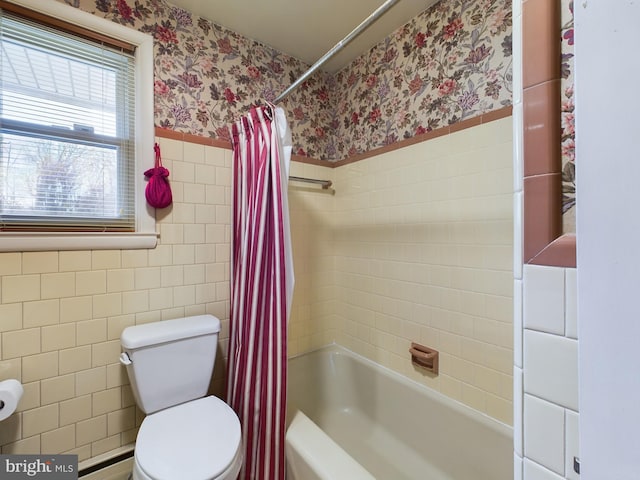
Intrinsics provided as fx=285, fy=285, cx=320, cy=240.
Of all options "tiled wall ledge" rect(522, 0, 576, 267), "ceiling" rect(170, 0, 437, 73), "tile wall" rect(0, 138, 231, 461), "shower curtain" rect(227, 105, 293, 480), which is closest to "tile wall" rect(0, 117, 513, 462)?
"tile wall" rect(0, 138, 231, 461)

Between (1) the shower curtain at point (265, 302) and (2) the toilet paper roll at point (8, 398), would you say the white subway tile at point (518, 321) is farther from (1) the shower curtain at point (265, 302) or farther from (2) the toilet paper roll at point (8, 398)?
(2) the toilet paper roll at point (8, 398)

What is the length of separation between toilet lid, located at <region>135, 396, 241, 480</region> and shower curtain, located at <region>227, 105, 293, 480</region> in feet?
0.45

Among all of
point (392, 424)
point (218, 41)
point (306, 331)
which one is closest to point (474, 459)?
point (392, 424)

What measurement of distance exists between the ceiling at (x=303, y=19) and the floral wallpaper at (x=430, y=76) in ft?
0.28

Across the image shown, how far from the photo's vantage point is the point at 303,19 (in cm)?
165

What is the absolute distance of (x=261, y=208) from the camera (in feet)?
4.16

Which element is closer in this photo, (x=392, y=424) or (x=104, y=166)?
(x=104, y=166)

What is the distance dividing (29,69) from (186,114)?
62 centimetres

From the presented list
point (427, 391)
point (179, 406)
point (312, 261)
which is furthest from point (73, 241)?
point (427, 391)

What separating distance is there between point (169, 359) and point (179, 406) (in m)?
0.21

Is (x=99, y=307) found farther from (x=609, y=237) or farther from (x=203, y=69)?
(x=609, y=237)

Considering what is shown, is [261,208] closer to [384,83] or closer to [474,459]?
[384,83]

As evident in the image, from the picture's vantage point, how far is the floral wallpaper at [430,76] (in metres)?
1.31

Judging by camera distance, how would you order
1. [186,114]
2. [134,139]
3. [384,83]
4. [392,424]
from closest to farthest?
1. [134,139]
2. [186,114]
3. [392,424]
4. [384,83]
